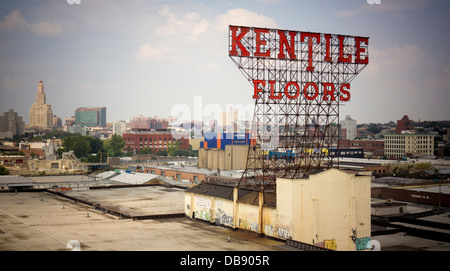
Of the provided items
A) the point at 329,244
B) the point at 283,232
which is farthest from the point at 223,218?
the point at 329,244

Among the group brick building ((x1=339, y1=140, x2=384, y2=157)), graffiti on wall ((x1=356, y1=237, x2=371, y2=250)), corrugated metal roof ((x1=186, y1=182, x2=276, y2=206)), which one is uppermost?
brick building ((x1=339, y1=140, x2=384, y2=157))

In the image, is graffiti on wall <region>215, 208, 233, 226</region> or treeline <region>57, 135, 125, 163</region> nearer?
graffiti on wall <region>215, 208, 233, 226</region>

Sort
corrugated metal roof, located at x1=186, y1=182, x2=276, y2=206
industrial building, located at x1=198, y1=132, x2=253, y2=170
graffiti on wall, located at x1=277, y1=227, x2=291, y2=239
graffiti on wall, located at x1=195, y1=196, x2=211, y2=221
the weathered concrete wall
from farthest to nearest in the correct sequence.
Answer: industrial building, located at x1=198, y1=132, x2=253, y2=170
graffiti on wall, located at x1=195, y1=196, x2=211, y2=221
corrugated metal roof, located at x1=186, y1=182, x2=276, y2=206
graffiti on wall, located at x1=277, y1=227, x2=291, y2=239
the weathered concrete wall

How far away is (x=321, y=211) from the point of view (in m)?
40.7

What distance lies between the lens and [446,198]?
212 ft

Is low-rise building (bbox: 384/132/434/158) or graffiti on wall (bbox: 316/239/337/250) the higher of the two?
low-rise building (bbox: 384/132/434/158)

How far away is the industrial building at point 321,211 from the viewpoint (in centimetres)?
4056

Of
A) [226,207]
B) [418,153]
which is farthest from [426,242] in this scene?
[418,153]

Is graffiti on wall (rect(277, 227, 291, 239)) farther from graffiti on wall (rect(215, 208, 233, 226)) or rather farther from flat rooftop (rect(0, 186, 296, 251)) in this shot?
graffiti on wall (rect(215, 208, 233, 226))

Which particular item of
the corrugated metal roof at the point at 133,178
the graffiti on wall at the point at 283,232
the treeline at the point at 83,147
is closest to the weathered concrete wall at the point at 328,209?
the graffiti on wall at the point at 283,232

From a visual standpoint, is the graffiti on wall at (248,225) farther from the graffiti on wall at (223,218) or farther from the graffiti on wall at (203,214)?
the graffiti on wall at (203,214)

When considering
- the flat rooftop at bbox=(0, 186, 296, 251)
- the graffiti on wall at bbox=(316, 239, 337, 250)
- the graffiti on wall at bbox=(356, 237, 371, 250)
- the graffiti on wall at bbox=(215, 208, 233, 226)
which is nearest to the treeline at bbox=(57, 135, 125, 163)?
the flat rooftop at bbox=(0, 186, 296, 251)

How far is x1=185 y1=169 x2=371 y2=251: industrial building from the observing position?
40562 mm
